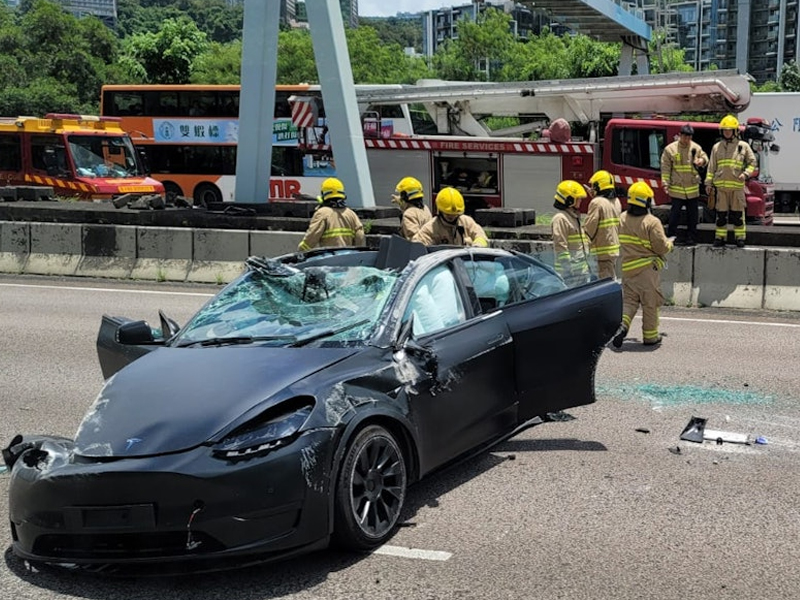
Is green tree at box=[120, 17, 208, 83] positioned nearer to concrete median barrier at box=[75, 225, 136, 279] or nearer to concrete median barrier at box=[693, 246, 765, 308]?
concrete median barrier at box=[75, 225, 136, 279]

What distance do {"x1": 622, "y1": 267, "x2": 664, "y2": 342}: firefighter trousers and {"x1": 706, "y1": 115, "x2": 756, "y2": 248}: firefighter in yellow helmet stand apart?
345 cm

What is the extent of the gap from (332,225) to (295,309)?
5009mm

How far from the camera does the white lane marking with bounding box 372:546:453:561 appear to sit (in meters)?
4.95

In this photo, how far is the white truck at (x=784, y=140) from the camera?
1162 inches

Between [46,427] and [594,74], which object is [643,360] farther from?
[594,74]

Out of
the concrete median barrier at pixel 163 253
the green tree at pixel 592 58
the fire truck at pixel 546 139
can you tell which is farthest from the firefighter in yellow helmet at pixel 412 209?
the green tree at pixel 592 58

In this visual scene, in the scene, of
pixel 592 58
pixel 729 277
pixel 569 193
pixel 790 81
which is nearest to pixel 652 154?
pixel 729 277

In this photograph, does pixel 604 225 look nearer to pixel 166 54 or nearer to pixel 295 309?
pixel 295 309

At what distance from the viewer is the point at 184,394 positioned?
4.92 m

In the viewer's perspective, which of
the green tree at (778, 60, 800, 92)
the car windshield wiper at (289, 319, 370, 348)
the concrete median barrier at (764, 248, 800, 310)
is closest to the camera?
the car windshield wiper at (289, 319, 370, 348)

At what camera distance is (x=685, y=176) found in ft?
46.4

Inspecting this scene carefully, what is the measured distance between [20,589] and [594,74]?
202 feet

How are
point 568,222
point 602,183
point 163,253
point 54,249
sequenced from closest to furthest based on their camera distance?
1. point 568,222
2. point 602,183
3. point 163,253
4. point 54,249

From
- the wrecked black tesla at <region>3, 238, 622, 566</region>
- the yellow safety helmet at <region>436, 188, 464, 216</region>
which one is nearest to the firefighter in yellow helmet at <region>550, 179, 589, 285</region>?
the yellow safety helmet at <region>436, 188, 464, 216</region>
